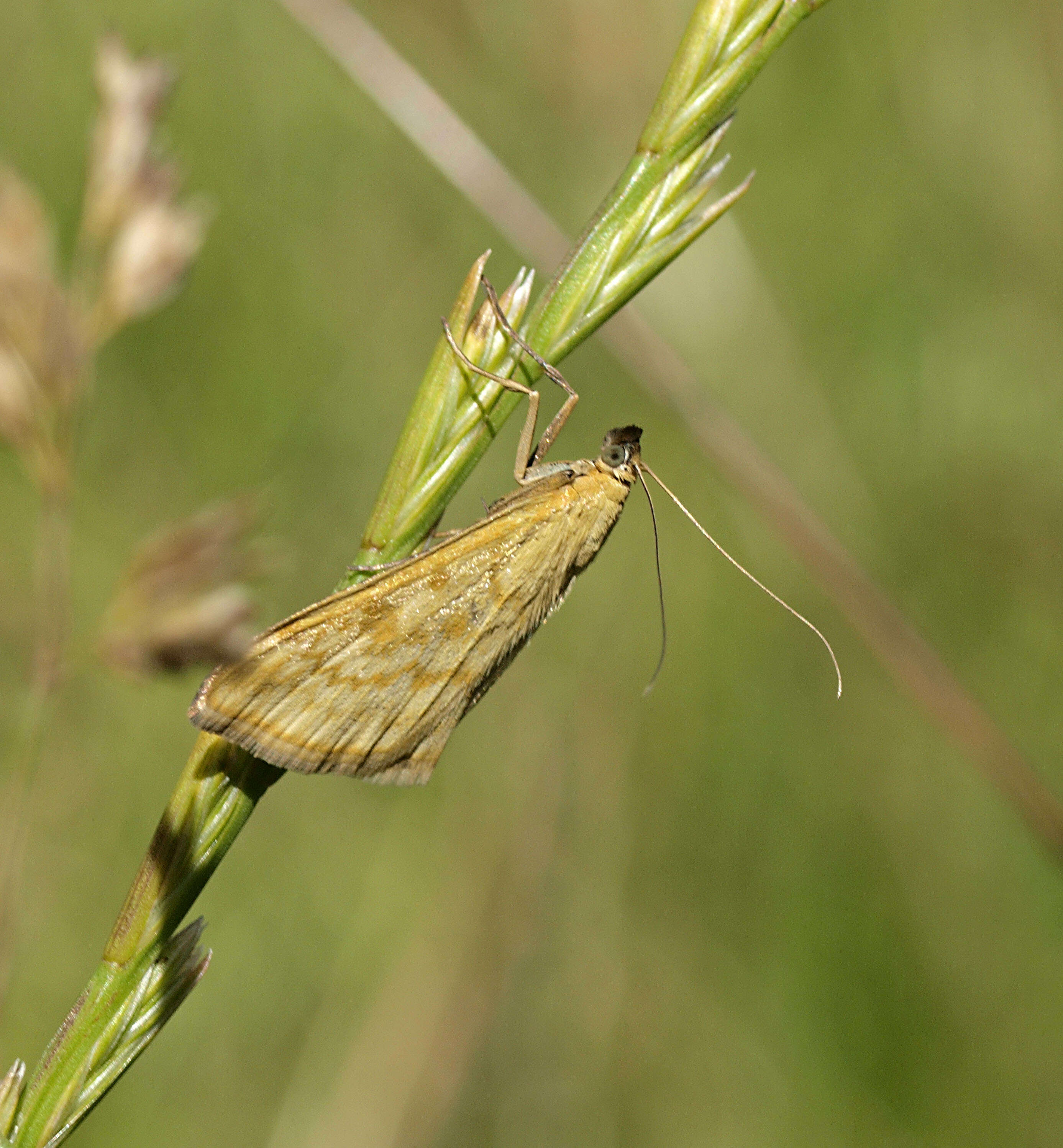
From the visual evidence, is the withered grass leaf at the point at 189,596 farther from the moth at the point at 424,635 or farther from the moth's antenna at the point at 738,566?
the moth's antenna at the point at 738,566

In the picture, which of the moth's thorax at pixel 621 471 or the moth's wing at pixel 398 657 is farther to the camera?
the moth's thorax at pixel 621 471

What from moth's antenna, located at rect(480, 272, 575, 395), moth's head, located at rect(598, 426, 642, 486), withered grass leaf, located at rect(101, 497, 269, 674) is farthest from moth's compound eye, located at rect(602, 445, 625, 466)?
withered grass leaf, located at rect(101, 497, 269, 674)

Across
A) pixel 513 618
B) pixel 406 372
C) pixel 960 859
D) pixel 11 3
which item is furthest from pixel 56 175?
pixel 960 859

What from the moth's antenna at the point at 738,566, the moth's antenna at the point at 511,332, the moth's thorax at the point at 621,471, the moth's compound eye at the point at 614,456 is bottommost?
the moth's antenna at the point at 738,566

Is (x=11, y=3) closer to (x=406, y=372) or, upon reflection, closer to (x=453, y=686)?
(x=406, y=372)

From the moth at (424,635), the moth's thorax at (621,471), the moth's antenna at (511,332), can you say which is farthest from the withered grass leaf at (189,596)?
the moth's thorax at (621,471)

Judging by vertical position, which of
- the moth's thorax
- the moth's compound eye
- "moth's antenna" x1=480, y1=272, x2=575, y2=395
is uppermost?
the moth's compound eye

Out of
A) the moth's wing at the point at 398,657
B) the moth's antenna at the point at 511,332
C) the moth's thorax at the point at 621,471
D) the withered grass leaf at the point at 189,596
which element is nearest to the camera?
the withered grass leaf at the point at 189,596

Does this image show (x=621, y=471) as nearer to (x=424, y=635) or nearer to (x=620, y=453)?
(x=620, y=453)

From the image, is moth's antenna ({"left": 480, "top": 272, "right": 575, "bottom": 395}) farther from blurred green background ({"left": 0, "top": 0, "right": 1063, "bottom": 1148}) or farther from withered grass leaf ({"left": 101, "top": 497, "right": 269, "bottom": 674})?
blurred green background ({"left": 0, "top": 0, "right": 1063, "bottom": 1148})
